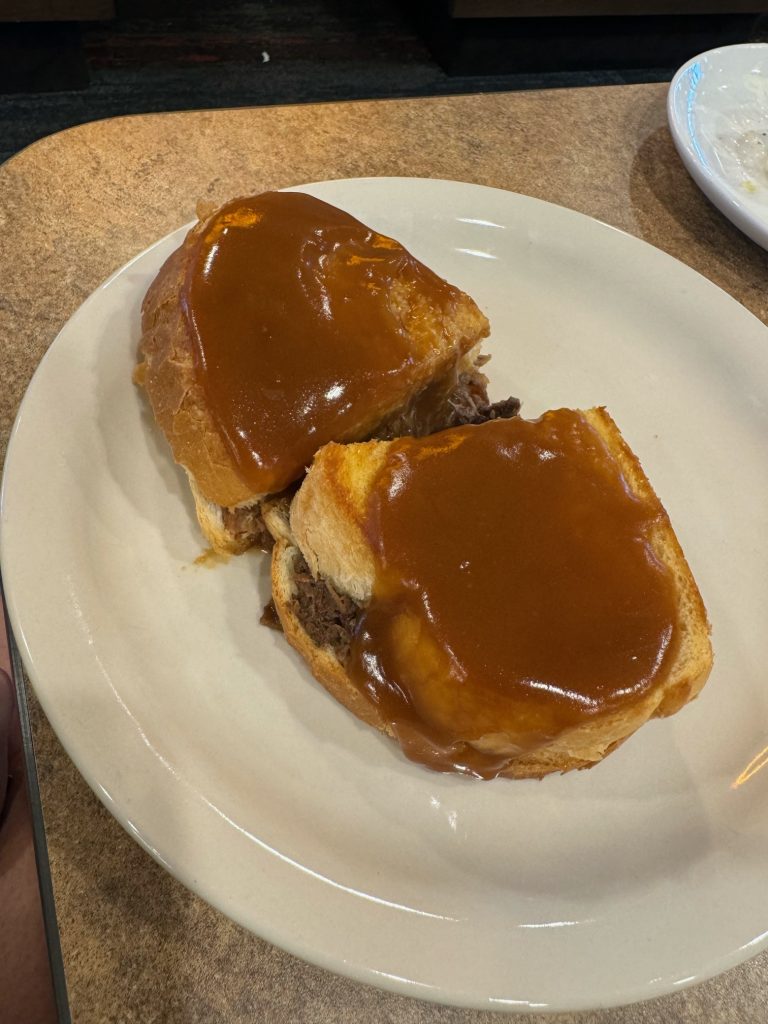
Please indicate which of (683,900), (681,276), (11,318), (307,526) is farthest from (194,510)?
(681,276)

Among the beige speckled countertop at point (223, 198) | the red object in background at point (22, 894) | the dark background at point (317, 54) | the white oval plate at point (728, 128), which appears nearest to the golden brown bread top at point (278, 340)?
the beige speckled countertop at point (223, 198)

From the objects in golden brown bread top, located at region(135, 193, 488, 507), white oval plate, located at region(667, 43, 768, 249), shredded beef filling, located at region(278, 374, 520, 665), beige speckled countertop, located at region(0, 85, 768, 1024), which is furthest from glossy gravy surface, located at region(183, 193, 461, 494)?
white oval plate, located at region(667, 43, 768, 249)

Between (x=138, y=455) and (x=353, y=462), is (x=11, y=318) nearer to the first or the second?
Answer: (x=138, y=455)

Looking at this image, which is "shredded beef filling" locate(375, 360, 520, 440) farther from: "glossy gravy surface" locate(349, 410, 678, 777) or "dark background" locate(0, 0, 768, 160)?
"dark background" locate(0, 0, 768, 160)

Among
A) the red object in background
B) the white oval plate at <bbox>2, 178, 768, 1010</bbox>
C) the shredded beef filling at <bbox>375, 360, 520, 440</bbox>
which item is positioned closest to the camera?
the white oval plate at <bbox>2, 178, 768, 1010</bbox>

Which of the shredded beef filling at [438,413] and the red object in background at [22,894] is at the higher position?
the shredded beef filling at [438,413]

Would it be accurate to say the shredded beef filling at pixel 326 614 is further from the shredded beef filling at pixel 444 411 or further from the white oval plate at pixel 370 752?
the shredded beef filling at pixel 444 411
